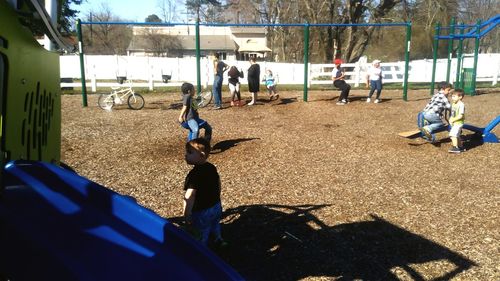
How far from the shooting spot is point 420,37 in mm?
43062

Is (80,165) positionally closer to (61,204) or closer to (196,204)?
(196,204)

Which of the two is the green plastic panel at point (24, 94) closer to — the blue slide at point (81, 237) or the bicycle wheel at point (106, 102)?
the blue slide at point (81, 237)

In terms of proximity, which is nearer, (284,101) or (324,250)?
(324,250)

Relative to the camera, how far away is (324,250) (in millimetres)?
4004

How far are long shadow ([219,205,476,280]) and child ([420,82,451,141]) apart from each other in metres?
4.10

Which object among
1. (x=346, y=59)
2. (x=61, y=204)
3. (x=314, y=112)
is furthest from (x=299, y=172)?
(x=346, y=59)

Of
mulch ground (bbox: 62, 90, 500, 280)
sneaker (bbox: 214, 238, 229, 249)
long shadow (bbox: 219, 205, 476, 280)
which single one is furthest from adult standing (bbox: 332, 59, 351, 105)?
sneaker (bbox: 214, 238, 229, 249)

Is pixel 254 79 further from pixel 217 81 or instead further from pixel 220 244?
pixel 220 244

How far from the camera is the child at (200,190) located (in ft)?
11.3

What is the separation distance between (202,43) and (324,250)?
187 ft

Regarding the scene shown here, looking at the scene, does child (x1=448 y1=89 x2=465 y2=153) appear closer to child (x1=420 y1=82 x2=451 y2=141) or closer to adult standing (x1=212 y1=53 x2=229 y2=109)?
child (x1=420 y1=82 x2=451 y2=141)

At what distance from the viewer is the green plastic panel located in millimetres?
1688

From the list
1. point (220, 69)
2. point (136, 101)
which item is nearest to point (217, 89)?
point (220, 69)

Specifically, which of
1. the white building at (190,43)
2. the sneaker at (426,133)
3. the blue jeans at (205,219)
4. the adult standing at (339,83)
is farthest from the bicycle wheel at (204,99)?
the white building at (190,43)
